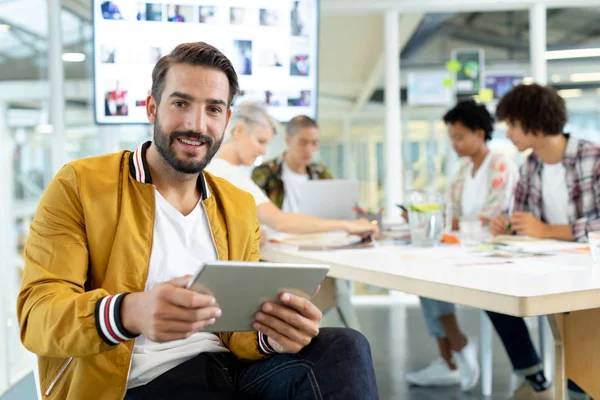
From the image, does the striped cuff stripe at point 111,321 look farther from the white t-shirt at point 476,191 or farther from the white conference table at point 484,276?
the white t-shirt at point 476,191

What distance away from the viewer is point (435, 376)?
3146 mm

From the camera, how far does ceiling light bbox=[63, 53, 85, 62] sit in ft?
13.7

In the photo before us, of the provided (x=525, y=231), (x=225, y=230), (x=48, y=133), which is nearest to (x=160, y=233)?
(x=225, y=230)

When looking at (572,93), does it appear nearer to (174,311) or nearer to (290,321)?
(290,321)

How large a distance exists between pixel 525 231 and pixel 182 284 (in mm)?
1765

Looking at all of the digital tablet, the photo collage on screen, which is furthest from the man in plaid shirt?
Answer: the digital tablet

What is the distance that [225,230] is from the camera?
1.54m

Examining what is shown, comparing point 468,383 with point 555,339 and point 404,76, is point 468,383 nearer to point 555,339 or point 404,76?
point 555,339

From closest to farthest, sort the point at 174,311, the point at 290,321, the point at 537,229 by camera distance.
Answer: the point at 174,311 → the point at 290,321 → the point at 537,229

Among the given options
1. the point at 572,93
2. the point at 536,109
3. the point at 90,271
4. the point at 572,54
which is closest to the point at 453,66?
the point at 572,54

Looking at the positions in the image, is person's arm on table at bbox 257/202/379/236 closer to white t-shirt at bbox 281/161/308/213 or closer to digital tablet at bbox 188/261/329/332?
white t-shirt at bbox 281/161/308/213

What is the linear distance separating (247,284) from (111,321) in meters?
0.24

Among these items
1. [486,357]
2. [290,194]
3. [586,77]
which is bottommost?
[486,357]

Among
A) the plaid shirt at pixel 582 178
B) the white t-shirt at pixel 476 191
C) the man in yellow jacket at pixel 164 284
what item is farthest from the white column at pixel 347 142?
the man in yellow jacket at pixel 164 284
